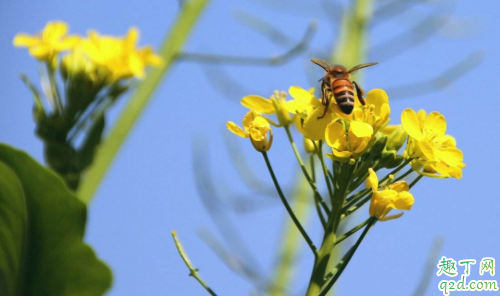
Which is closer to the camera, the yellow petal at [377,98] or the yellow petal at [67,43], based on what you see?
the yellow petal at [377,98]

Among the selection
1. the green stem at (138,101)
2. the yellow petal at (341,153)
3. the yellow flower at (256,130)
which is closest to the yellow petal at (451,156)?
the yellow petal at (341,153)

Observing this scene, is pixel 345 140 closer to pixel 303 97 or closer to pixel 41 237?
pixel 303 97

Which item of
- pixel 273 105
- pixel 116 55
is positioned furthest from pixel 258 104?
pixel 116 55

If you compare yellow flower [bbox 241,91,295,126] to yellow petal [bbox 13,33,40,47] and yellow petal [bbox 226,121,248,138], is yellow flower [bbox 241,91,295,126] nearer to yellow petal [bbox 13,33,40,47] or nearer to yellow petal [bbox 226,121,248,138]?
yellow petal [bbox 226,121,248,138]

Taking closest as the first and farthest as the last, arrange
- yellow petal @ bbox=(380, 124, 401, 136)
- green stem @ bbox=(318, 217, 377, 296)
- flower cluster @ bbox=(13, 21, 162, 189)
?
1. green stem @ bbox=(318, 217, 377, 296)
2. yellow petal @ bbox=(380, 124, 401, 136)
3. flower cluster @ bbox=(13, 21, 162, 189)

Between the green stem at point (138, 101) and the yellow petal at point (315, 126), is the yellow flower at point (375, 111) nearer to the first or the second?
the yellow petal at point (315, 126)

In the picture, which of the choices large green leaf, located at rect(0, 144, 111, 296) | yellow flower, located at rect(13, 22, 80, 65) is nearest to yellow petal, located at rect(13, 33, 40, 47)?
yellow flower, located at rect(13, 22, 80, 65)
